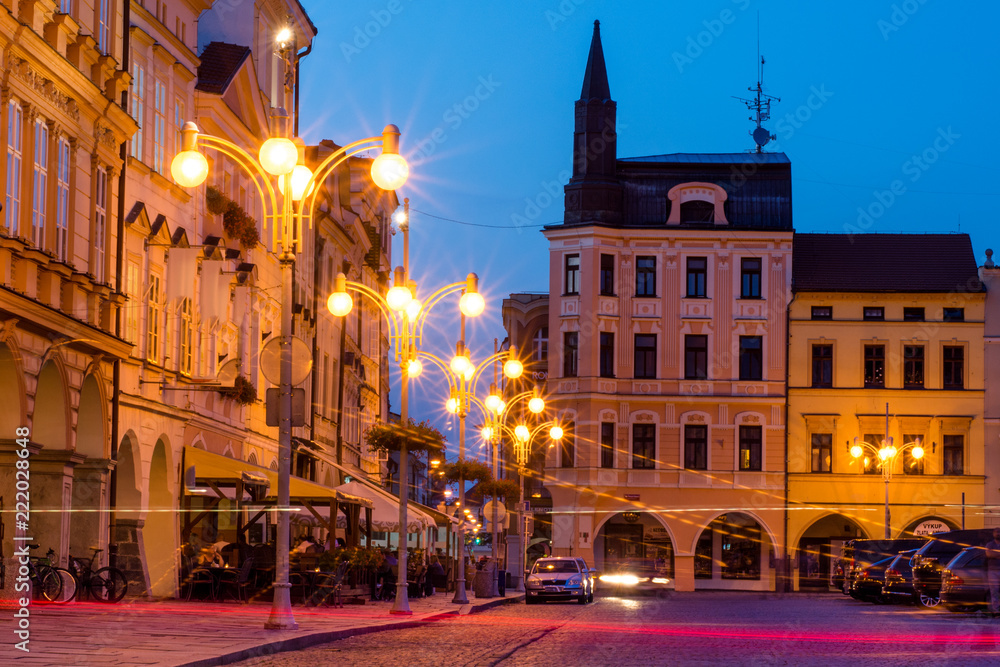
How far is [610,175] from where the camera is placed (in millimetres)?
64625

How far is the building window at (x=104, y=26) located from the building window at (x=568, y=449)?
129 ft

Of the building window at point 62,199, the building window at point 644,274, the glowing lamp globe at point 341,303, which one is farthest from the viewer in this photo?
the building window at point 644,274

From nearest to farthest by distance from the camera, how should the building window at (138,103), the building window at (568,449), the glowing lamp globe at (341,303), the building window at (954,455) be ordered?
the glowing lamp globe at (341,303) < the building window at (138,103) < the building window at (568,449) < the building window at (954,455)

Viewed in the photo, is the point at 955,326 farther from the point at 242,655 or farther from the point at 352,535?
the point at 242,655

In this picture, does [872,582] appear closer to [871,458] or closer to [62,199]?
[871,458]

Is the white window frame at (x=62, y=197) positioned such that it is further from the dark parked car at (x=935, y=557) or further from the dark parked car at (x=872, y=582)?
the dark parked car at (x=872, y=582)

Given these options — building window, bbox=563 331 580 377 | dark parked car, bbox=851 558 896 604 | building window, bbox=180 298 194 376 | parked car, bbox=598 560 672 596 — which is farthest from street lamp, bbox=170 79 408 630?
building window, bbox=563 331 580 377

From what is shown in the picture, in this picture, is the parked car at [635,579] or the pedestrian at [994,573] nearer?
the pedestrian at [994,573]

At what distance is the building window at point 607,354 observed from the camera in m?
63.5

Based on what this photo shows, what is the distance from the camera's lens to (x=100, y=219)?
25234mm

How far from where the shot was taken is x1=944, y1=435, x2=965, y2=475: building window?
6291 centimetres

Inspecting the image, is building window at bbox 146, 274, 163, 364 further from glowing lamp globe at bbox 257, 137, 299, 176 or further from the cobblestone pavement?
glowing lamp globe at bbox 257, 137, 299, 176

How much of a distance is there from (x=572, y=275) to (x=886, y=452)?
49.6ft

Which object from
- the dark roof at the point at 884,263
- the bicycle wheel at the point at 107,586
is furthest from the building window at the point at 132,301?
the dark roof at the point at 884,263
